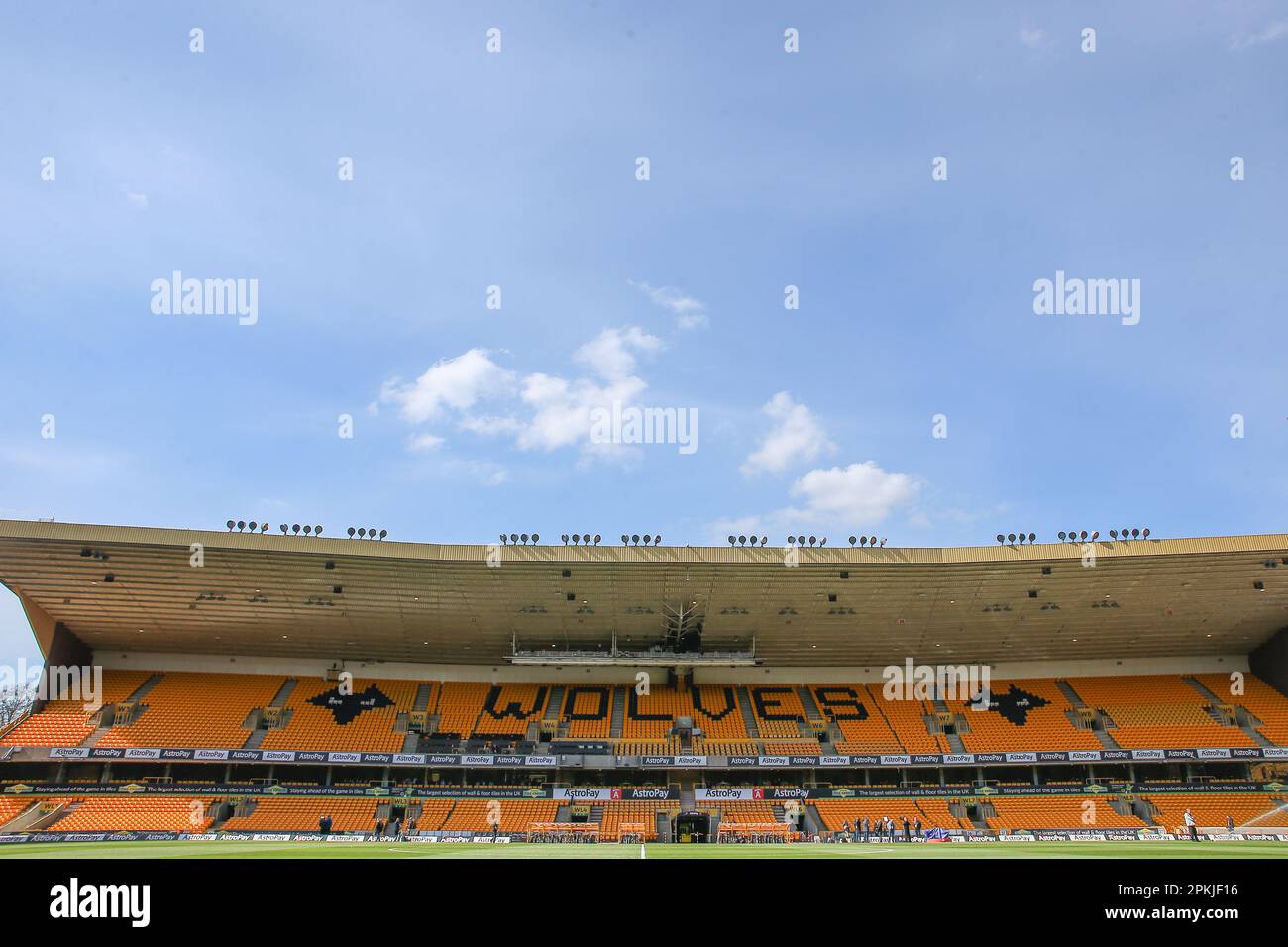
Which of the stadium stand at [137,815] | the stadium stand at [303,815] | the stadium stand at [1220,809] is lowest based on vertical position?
the stadium stand at [1220,809]

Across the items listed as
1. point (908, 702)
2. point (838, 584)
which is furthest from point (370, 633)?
point (908, 702)

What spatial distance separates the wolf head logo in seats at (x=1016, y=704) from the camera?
53812 millimetres

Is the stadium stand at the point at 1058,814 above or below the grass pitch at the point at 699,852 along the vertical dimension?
below

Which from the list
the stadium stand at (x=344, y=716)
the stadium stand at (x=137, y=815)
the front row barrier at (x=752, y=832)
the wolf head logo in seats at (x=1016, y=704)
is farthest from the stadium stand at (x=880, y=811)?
the stadium stand at (x=137, y=815)

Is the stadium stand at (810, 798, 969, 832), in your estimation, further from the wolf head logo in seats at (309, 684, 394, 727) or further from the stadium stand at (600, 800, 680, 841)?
the wolf head logo in seats at (309, 684, 394, 727)

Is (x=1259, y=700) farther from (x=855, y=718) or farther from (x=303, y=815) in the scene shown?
(x=303, y=815)

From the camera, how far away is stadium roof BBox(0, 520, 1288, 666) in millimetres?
43562

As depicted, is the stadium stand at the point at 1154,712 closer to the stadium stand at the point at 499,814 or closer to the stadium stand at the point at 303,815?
the stadium stand at the point at 499,814

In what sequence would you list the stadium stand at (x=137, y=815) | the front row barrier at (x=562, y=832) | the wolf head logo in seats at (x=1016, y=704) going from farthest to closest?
the wolf head logo in seats at (x=1016, y=704), the front row barrier at (x=562, y=832), the stadium stand at (x=137, y=815)
